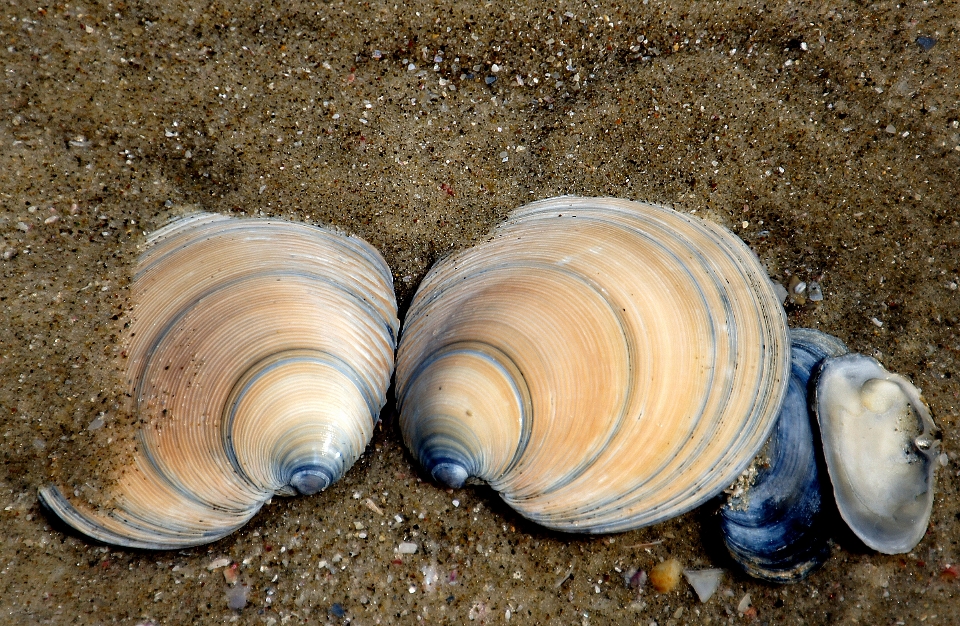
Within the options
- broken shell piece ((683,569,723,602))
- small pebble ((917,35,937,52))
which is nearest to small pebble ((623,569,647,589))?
broken shell piece ((683,569,723,602))

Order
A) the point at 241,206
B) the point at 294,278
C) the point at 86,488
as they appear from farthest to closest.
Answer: the point at 241,206 < the point at 294,278 < the point at 86,488

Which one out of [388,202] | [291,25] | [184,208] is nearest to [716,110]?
[388,202]

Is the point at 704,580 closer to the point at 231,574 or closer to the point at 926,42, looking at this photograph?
the point at 231,574

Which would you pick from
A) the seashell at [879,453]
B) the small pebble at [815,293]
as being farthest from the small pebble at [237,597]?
the small pebble at [815,293]

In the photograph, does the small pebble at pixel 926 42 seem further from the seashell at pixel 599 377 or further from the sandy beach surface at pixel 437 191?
the seashell at pixel 599 377

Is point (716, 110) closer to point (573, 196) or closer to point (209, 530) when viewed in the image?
point (573, 196)
